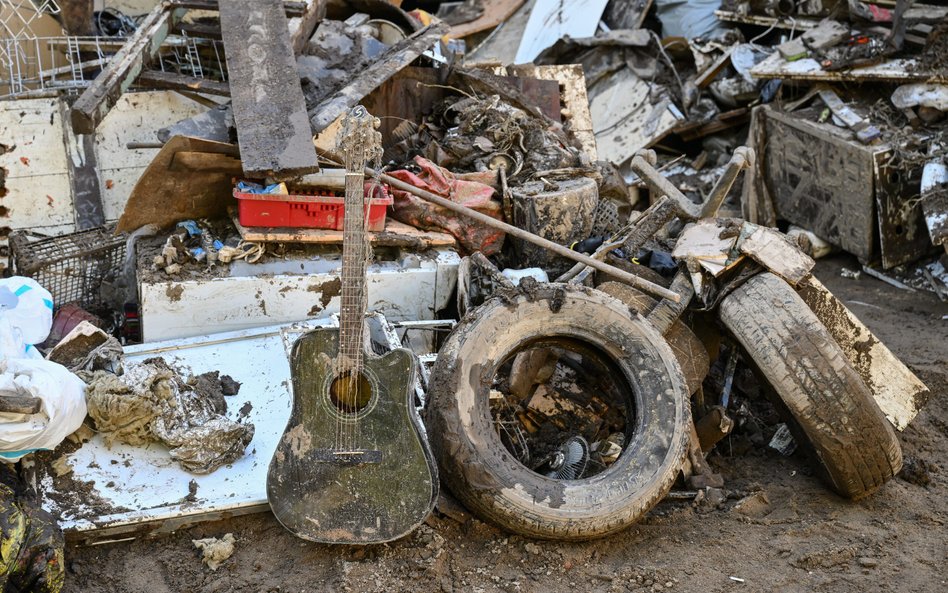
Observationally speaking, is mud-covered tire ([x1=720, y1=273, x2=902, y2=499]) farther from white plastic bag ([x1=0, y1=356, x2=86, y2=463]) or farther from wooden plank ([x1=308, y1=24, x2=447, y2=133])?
white plastic bag ([x1=0, y1=356, x2=86, y2=463])

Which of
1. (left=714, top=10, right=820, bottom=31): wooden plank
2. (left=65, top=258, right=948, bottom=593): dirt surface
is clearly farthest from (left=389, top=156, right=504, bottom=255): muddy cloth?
(left=714, top=10, right=820, bottom=31): wooden plank

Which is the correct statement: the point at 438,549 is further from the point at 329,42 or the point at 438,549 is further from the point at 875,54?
the point at 875,54

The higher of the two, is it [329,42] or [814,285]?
[329,42]

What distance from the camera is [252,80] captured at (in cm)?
529

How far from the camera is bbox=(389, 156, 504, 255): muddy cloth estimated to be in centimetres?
542

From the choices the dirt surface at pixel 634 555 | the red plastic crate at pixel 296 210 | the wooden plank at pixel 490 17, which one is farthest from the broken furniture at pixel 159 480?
the wooden plank at pixel 490 17

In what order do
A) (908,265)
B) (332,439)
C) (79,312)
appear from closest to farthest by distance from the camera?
(332,439)
(79,312)
(908,265)

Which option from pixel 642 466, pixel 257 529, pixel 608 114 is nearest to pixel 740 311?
pixel 642 466

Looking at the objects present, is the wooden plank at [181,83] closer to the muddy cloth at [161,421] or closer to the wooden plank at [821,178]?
the muddy cloth at [161,421]

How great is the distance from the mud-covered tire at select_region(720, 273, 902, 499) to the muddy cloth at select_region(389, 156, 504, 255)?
1745mm

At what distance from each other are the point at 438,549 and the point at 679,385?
1359mm

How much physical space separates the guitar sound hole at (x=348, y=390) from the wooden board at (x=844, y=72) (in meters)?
5.36

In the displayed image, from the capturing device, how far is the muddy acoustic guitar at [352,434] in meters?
3.69

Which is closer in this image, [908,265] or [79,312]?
[79,312]
